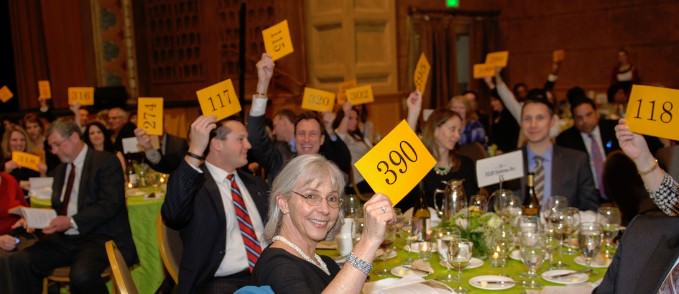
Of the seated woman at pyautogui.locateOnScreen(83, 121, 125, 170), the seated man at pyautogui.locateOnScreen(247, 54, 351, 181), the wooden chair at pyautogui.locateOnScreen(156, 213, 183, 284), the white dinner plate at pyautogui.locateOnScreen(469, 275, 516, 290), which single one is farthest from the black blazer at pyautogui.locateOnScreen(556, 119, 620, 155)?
the seated woman at pyautogui.locateOnScreen(83, 121, 125, 170)

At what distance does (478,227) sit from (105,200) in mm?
2578

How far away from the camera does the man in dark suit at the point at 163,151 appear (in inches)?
177

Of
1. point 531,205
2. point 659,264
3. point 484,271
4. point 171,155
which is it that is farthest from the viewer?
point 171,155

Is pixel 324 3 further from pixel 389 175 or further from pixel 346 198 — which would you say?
pixel 389 175

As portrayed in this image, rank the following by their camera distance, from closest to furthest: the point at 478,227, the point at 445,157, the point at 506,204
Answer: the point at 478,227 → the point at 506,204 → the point at 445,157

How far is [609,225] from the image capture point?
2.88 m

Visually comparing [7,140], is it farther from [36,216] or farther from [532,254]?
[532,254]

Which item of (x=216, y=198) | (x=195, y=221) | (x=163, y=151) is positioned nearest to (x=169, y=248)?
(x=195, y=221)

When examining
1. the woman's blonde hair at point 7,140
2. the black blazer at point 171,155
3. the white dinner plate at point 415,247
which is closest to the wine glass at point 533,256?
the white dinner plate at point 415,247

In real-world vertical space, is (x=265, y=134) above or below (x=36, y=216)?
above

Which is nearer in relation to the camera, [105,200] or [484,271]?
[484,271]

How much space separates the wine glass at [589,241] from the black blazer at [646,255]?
61cm

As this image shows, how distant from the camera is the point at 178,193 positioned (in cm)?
295

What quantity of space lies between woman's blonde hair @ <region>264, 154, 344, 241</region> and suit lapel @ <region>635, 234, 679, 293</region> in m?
1.00
